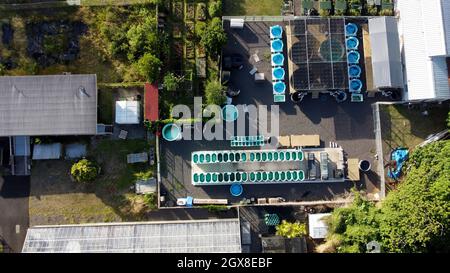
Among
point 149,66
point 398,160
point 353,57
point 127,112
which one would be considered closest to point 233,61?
point 149,66

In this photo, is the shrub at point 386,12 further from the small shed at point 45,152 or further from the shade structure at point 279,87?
the small shed at point 45,152

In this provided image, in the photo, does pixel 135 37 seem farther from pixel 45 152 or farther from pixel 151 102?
pixel 45 152

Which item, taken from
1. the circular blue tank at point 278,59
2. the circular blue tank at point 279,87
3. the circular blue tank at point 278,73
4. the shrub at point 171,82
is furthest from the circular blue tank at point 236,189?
the circular blue tank at point 278,59

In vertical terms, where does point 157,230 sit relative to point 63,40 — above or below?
below

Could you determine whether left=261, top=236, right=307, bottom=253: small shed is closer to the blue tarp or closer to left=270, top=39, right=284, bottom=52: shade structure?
the blue tarp
